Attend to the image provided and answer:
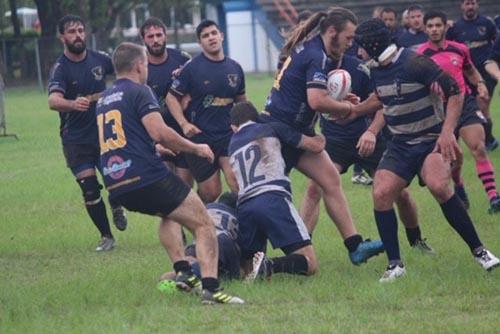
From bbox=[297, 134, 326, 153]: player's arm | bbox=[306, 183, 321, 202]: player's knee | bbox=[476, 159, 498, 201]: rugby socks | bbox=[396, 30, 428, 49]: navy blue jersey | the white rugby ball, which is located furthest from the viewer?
bbox=[396, 30, 428, 49]: navy blue jersey

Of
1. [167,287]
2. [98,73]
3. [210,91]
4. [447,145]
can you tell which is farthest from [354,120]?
[167,287]

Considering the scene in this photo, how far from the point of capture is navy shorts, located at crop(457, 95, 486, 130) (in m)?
13.2

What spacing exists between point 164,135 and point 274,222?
1318 mm

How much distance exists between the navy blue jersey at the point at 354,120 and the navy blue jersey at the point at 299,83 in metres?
1.01

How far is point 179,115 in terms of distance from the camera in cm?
1216

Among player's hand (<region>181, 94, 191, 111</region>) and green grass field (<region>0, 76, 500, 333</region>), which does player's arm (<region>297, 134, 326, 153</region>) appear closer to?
green grass field (<region>0, 76, 500, 333</region>)

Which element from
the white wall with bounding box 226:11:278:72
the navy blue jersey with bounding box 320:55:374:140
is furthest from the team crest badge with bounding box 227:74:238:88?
the white wall with bounding box 226:11:278:72

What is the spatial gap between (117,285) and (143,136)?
1.42 meters

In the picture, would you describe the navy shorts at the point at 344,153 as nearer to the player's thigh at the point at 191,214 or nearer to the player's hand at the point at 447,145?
the player's hand at the point at 447,145

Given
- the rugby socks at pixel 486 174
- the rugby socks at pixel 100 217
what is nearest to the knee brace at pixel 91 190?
the rugby socks at pixel 100 217

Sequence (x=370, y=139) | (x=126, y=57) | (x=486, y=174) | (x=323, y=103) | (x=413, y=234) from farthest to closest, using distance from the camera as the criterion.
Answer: (x=486, y=174)
(x=413, y=234)
(x=370, y=139)
(x=323, y=103)
(x=126, y=57)

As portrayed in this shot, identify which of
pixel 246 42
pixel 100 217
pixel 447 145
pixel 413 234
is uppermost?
pixel 447 145

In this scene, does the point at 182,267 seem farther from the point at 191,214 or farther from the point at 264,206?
the point at 264,206

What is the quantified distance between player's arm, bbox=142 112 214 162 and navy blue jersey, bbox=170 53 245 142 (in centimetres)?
299
